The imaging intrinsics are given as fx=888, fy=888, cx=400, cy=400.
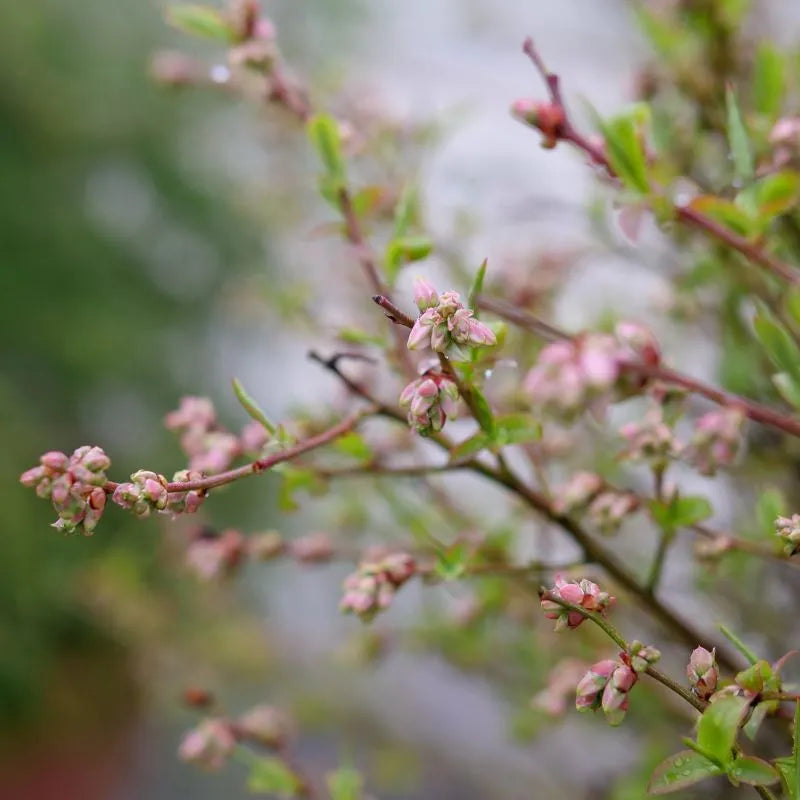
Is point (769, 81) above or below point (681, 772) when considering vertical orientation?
above

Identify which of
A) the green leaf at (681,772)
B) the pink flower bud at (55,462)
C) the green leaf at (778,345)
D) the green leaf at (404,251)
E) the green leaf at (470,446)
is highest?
the green leaf at (778,345)

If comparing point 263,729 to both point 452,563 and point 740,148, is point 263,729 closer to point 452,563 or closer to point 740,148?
point 452,563

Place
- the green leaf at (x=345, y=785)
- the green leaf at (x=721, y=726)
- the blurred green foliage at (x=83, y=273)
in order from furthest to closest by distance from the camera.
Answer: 1. the blurred green foliage at (x=83, y=273)
2. the green leaf at (x=345, y=785)
3. the green leaf at (x=721, y=726)

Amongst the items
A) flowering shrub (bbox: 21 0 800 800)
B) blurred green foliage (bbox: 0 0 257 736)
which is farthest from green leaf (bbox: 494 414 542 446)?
blurred green foliage (bbox: 0 0 257 736)

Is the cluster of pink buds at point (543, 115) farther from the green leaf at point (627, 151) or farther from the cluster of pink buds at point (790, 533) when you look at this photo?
Result: the cluster of pink buds at point (790, 533)

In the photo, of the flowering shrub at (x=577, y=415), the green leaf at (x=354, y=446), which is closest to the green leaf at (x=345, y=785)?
the flowering shrub at (x=577, y=415)

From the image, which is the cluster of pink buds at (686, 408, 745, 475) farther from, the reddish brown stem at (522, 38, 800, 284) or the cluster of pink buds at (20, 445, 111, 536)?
the cluster of pink buds at (20, 445, 111, 536)

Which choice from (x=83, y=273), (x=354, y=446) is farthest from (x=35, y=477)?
(x=83, y=273)
